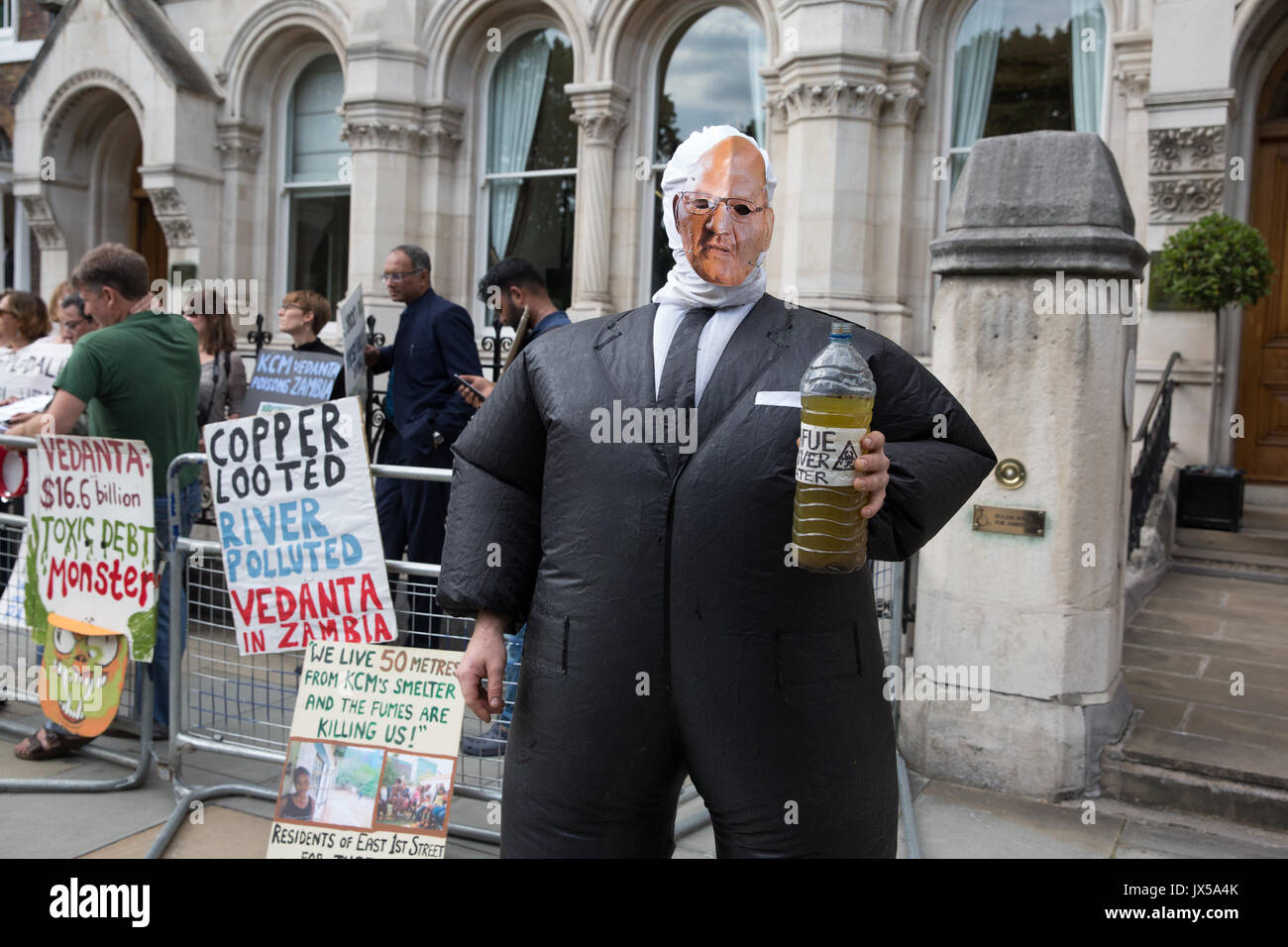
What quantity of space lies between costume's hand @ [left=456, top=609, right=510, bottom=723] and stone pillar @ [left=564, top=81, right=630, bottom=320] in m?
9.69

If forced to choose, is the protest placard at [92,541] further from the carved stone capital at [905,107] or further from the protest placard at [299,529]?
the carved stone capital at [905,107]

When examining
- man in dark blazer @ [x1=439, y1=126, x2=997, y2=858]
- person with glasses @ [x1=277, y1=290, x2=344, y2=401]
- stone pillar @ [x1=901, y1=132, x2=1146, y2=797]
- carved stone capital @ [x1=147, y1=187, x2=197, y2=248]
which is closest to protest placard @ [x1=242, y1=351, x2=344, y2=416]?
person with glasses @ [x1=277, y1=290, x2=344, y2=401]

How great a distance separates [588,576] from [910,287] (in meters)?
9.11

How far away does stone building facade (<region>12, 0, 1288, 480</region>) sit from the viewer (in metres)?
9.44

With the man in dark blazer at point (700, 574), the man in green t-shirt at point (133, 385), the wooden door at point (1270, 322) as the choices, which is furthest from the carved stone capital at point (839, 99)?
the man in dark blazer at point (700, 574)

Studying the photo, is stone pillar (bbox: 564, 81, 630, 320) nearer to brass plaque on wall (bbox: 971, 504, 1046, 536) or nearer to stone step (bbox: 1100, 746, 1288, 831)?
brass plaque on wall (bbox: 971, 504, 1046, 536)

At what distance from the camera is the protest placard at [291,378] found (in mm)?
7129

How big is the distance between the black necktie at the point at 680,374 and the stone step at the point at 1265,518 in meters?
8.15

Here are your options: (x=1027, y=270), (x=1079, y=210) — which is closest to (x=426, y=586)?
(x=1027, y=270)

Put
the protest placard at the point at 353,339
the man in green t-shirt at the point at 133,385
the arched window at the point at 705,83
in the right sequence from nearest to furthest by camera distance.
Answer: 1. the man in green t-shirt at the point at 133,385
2. the protest placard at the point at 353,339
3. the arched window at the point at 705,83

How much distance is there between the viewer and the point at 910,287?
10.7 m

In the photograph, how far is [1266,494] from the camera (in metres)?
9.75

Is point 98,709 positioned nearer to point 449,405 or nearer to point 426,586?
point 426,586

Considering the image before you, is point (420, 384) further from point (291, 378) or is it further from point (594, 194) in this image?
point (594, 194)
